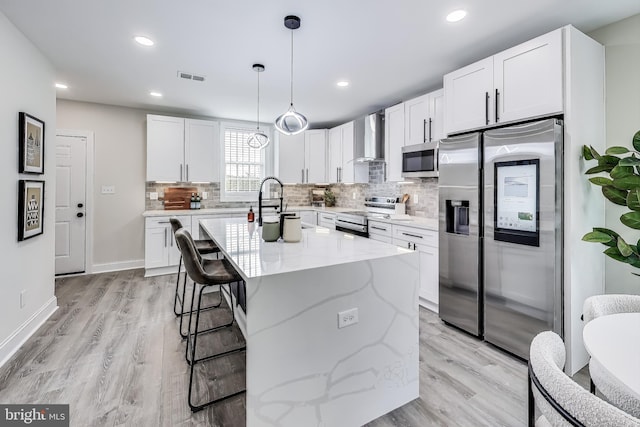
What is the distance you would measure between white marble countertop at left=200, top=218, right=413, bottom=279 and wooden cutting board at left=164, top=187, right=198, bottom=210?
3.01 m

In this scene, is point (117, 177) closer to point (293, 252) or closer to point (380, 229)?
point (380, 229)

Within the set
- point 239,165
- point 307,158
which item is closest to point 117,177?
point 239,165

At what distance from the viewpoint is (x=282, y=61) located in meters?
3.12

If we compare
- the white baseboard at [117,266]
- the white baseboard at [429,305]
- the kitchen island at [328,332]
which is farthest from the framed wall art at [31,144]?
the white baseboard at [429,305]

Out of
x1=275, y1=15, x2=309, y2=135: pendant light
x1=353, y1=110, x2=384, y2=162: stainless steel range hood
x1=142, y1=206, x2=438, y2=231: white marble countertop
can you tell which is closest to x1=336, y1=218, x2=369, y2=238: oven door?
x1=142, y1=206, x2=438, y2=231: white marble countertop

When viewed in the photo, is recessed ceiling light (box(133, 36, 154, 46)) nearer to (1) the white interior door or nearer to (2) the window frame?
(2) the window frame

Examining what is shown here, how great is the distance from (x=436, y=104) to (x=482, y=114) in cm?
88

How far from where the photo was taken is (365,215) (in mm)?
4328

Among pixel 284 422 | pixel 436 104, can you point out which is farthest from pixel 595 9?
pixel 284 422

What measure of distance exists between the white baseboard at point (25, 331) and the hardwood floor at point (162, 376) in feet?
0.17

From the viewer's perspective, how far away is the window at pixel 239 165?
547 cm

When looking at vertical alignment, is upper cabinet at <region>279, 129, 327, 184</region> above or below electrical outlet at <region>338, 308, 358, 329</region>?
above

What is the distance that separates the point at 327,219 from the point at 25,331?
3834mm

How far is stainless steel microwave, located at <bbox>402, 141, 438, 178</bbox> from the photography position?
3451 millimetres
